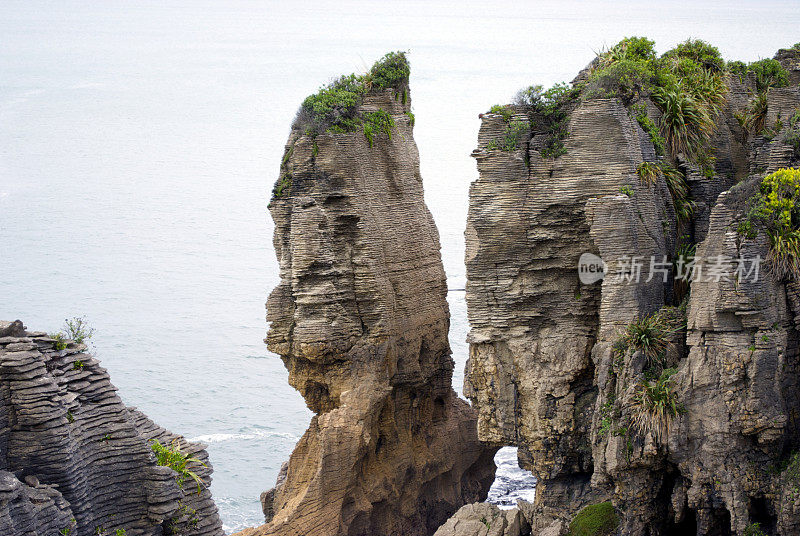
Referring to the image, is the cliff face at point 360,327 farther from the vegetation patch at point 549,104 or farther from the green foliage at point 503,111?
the vegetation patch at point 549,104

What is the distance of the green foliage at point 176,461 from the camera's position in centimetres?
1952

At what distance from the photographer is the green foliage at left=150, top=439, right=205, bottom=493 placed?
64.0ft

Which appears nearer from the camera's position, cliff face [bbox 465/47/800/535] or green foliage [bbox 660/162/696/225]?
cliff face [bbox 465/47/800/535]

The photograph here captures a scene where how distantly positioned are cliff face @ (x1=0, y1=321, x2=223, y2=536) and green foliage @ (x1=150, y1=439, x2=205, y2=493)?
0.44ft

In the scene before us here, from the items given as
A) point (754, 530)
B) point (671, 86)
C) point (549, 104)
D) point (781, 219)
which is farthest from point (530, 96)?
point (754, 530)

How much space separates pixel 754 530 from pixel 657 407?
273cm

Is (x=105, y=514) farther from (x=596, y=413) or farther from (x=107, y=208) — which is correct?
(x=107, y=208)

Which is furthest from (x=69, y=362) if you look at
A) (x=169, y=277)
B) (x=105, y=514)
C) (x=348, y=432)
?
(x=169, y=277)

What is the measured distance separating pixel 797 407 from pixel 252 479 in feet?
73.2

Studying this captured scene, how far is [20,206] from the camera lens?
49281 mm

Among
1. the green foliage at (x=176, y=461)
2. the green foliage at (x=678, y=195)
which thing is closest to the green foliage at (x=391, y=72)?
the green foliage at (x=678, y=195)

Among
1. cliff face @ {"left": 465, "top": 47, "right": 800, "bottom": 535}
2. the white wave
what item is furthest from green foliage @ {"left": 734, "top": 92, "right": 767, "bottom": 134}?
the white wave

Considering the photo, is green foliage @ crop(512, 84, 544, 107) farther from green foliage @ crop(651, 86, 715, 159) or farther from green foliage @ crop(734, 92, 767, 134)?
green foliage @ crop(734, 92, 767, 134)

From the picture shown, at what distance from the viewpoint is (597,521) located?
20.8 metres
